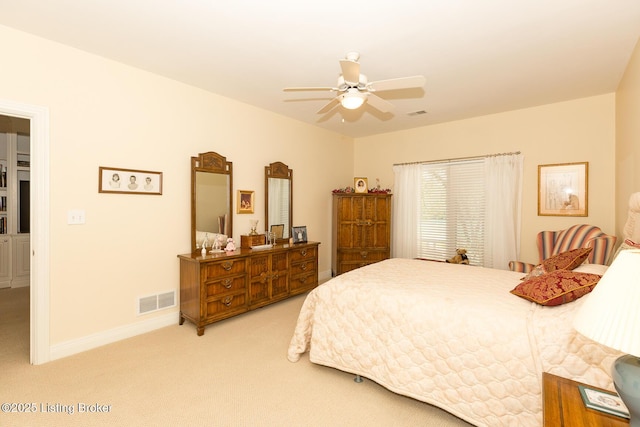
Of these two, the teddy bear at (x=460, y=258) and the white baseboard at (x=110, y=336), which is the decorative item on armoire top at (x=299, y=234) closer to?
the white baseboard at (x=110, y=336)

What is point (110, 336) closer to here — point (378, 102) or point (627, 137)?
point (378, 102)

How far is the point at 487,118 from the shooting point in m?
4.51

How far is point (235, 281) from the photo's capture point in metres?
3.47

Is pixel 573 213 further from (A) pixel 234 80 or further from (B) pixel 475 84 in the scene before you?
(A) pixel 234 80

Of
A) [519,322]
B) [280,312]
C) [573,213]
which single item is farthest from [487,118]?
[280,312]

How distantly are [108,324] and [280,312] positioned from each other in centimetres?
177

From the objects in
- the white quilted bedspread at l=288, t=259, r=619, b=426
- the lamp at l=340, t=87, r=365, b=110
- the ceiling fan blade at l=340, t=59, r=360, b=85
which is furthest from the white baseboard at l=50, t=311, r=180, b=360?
the ceiling fan blade at l=340, t=59, r=360, b=85

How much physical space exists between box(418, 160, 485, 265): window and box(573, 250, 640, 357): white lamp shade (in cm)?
401

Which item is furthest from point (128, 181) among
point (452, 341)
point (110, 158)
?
point (452, 341)

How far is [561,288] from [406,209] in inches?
140

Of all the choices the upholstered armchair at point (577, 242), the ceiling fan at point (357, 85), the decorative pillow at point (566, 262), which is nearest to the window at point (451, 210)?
the upholstered armchair at point (577, 242)

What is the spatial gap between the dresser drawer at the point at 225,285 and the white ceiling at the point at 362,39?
7.09 ft

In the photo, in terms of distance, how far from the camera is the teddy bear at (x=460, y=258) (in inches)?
173

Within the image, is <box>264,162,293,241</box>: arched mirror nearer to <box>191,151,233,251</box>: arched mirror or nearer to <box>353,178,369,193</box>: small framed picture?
<box>191,151,233,251</box>: arched mirror
